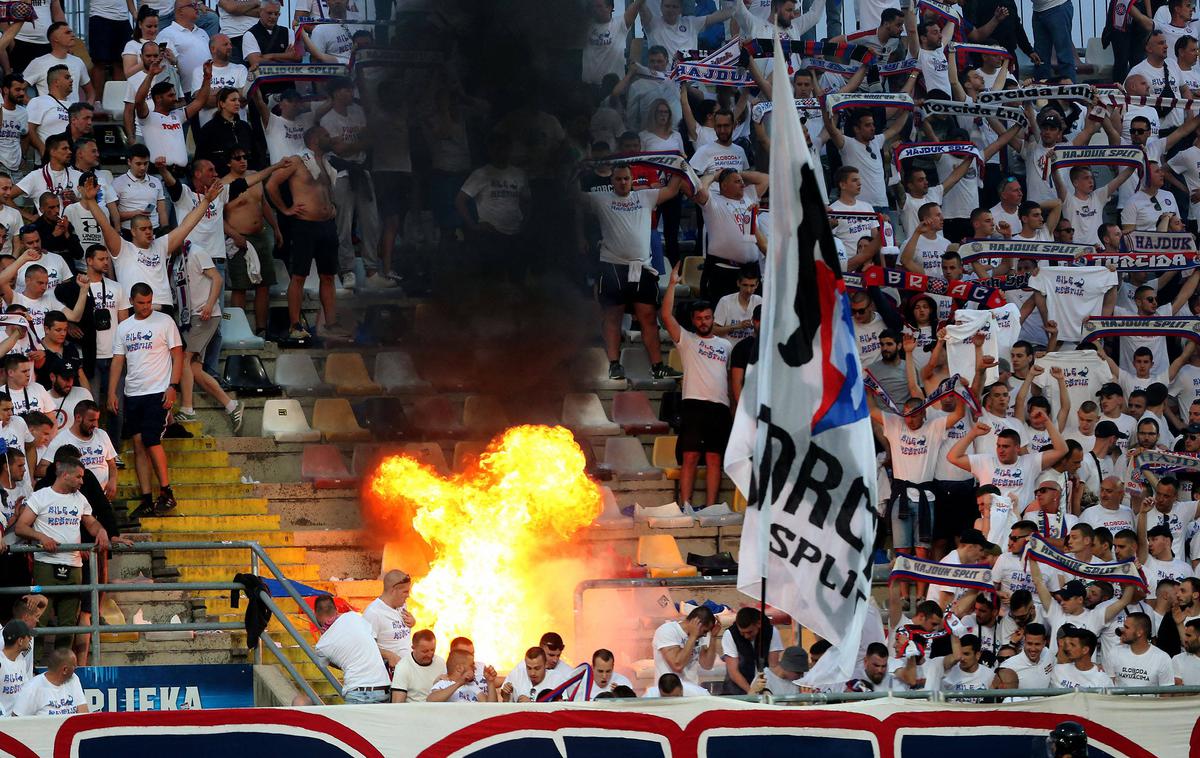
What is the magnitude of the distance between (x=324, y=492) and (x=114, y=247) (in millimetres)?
2541

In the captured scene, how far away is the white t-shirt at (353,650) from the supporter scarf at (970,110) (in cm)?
901

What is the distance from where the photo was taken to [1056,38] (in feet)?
72.7

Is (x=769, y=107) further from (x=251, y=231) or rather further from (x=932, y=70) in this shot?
(x=251, y=231)

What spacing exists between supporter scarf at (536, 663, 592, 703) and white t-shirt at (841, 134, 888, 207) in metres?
7.67

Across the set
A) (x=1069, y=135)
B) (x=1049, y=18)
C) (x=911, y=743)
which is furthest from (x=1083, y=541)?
(x=1049, y=18)

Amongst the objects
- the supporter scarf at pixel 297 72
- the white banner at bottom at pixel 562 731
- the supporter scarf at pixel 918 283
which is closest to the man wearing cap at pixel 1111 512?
the supporter scarf at pixel 918 283

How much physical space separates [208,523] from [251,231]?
318cm

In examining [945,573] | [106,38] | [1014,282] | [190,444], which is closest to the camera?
[945,573]

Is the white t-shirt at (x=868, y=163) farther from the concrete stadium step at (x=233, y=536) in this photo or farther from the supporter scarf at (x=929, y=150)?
the concrete stadium step at (x=233, y=536)

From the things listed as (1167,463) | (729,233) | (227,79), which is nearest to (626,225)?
(729,233)

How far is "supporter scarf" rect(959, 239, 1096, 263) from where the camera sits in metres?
18.5

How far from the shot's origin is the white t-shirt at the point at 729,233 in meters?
18.3

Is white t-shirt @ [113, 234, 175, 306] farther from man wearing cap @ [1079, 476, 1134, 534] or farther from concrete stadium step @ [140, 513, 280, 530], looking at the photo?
man wearing cap @ [1079, 476, 1134, 534]

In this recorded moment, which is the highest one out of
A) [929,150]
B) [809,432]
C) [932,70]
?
[932,70]
